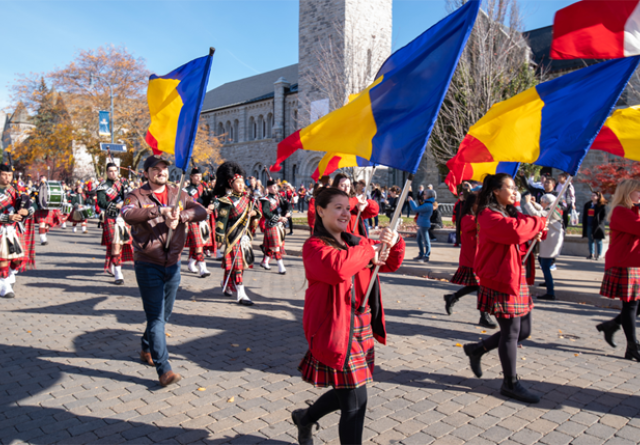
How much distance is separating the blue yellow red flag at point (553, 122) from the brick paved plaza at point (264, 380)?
2.00 metres

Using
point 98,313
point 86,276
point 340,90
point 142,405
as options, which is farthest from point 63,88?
point 142,405

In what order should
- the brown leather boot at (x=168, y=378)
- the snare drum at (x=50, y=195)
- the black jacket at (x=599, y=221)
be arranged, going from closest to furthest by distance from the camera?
1. the brown leather boot at (x=168, y=378)
2. the snare drum at (x=50, y=195)
3. the black jacket at (x=599, y=221)

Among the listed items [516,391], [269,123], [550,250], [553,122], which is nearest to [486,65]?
[550,250]

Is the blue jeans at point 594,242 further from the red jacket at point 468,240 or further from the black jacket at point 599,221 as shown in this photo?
the red jacket at point 468,240

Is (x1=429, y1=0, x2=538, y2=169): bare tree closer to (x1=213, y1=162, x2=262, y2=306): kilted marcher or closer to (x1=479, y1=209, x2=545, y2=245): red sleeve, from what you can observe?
(x1=213, y1=162, x2=262, y2=306): kilted marcher

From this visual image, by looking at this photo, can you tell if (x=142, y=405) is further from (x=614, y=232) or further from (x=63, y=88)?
(x=63, y=88)

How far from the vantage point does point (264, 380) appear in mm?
4176

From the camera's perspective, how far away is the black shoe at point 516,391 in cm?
373

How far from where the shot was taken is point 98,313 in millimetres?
6449

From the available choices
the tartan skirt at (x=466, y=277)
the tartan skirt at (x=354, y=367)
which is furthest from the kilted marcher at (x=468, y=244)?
the tartan skirt at (x=354, y=367)

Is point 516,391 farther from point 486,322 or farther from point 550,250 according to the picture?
point 550,250

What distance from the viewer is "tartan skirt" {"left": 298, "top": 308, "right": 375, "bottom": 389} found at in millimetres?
2557

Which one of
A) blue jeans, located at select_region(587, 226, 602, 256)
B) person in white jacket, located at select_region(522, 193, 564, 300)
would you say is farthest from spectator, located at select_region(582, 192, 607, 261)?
person in white jacket, located at select_region(522, 193, 564, 300)

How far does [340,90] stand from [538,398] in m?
24.6
